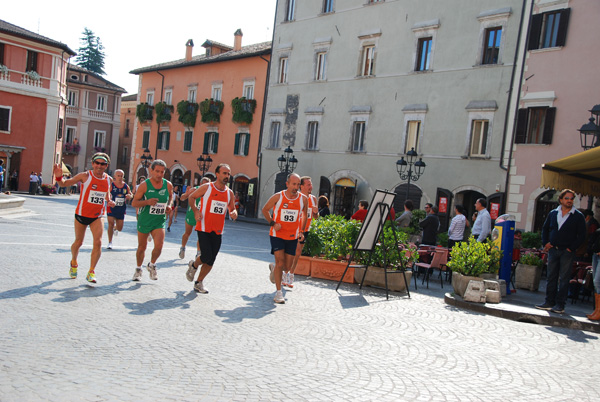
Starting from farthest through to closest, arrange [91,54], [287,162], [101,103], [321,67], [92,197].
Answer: [91,54] < [101,103] < [321,67] < [287,162] < [92,197]

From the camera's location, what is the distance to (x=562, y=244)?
9.91 meters

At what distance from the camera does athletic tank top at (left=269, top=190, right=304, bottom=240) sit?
9117mm

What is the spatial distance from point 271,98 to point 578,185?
2663 cm

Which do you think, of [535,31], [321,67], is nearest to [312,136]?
[321,67]

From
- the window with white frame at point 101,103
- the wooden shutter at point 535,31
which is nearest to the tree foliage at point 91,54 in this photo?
the window with white frame at point 101,103

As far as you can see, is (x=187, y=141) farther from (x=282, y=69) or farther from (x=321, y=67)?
(x=321, y=67)

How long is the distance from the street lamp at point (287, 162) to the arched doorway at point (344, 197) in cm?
289

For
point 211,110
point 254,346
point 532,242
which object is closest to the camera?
point 254,346

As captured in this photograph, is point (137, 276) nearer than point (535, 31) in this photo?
Yes

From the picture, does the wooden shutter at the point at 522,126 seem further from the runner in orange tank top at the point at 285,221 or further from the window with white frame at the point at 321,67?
the runner in orange tank top at the point at 285,221

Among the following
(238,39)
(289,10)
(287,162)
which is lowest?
(287,162)

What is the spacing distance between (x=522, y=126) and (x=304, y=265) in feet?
49.7

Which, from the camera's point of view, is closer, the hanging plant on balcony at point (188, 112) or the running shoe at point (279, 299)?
the running shoe at point (279, 299)

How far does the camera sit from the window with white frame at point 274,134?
123 ft
